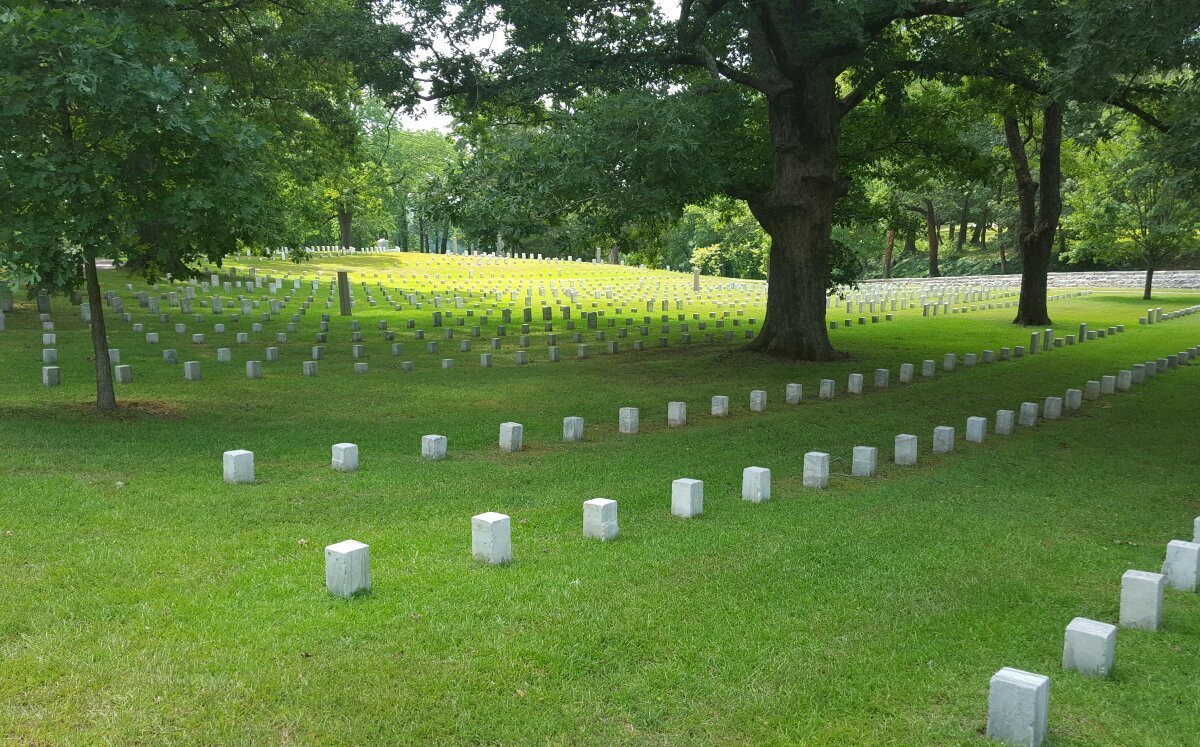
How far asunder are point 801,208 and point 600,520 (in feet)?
35.6

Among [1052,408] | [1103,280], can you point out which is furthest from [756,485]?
[1103,280]

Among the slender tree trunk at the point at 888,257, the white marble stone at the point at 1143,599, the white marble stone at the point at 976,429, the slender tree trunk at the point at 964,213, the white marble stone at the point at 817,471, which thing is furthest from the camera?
the slender tree trunk at the point at 888,257

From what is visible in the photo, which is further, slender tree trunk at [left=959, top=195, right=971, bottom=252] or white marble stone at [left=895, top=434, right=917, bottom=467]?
slender tree trunk at [left=959, top=195, right=971, bottom=252]

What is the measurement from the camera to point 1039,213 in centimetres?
2277

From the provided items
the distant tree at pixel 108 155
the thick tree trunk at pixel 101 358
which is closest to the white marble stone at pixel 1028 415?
the distant tree at pixel 108 155

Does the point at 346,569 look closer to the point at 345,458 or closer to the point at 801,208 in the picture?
the point at 345,458

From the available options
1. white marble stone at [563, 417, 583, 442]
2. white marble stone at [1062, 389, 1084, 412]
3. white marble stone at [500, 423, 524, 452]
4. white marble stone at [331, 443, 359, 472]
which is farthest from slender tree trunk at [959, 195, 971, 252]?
white marble stone at [331, 443, 359, 472]

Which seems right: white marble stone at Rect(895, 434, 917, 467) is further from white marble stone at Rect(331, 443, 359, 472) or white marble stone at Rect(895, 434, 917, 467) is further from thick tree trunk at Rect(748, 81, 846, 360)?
thick tree trunk at Rect(748, 81, 846, 360)

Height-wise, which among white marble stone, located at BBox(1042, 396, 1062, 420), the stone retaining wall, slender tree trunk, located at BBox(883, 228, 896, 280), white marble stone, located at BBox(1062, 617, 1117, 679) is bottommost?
white marble stone, located at BBox(1042, 396, 1062, 420)

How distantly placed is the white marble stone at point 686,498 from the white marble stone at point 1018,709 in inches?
125

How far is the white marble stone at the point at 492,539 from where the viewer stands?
5035 mm

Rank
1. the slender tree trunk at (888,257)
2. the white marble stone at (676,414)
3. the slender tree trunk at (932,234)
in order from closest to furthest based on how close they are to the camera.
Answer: the white marble stone at (676,414) < the slender tree trunk at (932,234) < the slender tree trunk at (888,257)

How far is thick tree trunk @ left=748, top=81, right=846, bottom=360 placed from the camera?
14.7 metres

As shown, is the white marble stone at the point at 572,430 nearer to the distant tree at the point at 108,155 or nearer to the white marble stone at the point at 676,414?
the white marble stone at the point at 676,414
